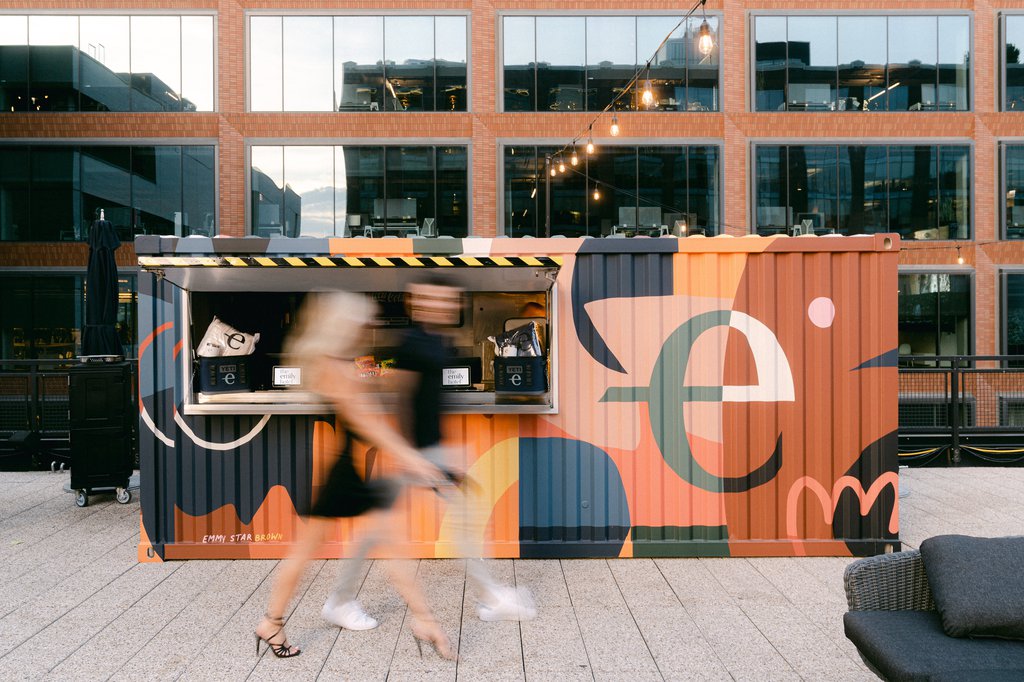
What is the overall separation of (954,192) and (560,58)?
13825mm

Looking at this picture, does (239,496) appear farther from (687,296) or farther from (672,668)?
(687,296)

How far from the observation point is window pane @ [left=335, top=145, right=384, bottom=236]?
72.3 feet

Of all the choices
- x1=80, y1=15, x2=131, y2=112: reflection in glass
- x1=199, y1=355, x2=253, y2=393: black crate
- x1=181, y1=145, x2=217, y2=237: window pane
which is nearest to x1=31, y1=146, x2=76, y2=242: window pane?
x1=80, y1=15, x2=131, y2=112: reflection in glass

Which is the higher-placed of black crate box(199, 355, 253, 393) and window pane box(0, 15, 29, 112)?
window pane box(0, 15, 29, 112)

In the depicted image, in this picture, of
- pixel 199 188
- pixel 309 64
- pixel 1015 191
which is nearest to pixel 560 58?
pixel 309 64

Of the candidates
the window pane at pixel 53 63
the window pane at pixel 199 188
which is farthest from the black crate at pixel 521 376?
the window pane at pixel 53 63

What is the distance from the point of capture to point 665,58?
72.7ft

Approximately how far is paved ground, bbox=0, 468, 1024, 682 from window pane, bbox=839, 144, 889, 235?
18263 millimetres

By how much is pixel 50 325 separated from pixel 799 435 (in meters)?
24.1

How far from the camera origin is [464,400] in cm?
579

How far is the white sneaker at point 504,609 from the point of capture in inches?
178

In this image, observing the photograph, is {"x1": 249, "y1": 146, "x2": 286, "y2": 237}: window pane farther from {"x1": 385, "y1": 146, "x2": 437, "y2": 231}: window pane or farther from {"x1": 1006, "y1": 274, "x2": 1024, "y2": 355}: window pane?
{"x1": 1006, "y1": 274, "x2": 1024, "y2": 355}: window pane

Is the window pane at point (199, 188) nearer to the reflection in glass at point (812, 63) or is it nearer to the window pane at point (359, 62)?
the window pane at point (359, 62)

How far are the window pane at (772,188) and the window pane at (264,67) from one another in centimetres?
1587
